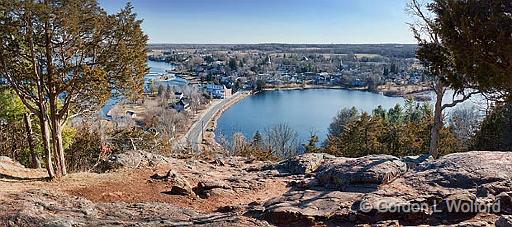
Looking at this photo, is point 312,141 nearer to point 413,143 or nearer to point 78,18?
point 413,143

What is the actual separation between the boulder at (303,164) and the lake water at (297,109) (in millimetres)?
28224

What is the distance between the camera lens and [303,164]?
34.5ft

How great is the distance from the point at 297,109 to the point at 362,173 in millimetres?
56981

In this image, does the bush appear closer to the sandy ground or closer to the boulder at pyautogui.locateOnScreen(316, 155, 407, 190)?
the boulder at pyautogui.locateOnScreen(316, 155, 407, 190)

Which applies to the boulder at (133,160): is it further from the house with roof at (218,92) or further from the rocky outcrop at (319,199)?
the house with roof at (218,92)

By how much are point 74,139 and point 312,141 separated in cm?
1298

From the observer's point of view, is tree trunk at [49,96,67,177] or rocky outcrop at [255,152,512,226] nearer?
rocky outcrop at [255,152,512,226]

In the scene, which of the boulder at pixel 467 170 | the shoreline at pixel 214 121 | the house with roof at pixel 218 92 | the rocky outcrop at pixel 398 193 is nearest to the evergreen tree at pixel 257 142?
the shoreline at pixel 214 121

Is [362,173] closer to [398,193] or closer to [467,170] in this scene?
[398,193]

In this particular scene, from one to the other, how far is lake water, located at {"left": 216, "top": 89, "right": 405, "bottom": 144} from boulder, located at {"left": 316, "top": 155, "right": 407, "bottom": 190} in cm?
3052

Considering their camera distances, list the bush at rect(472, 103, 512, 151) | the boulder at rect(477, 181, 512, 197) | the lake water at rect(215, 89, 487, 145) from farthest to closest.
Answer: the lake water at rect(215, 89, 487, 145) < the bush at rect(472, 103, 512, 151) < the boulder at rect(477, 181, 512, 197)

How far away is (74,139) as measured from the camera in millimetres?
16797

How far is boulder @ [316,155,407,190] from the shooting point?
806 centimetres

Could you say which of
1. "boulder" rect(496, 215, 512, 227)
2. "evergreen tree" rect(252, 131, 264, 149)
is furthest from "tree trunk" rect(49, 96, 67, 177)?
"evergreen tree" rect(252, 131, 264, 149)
